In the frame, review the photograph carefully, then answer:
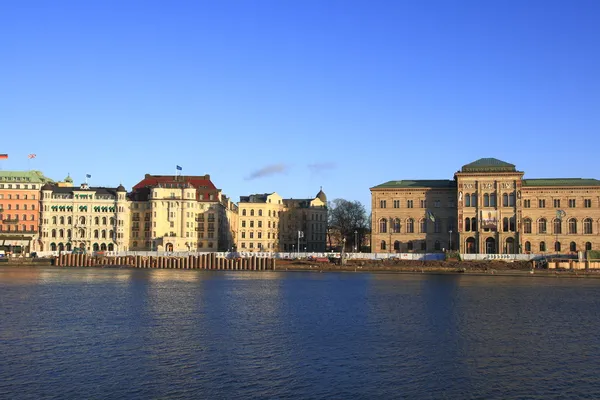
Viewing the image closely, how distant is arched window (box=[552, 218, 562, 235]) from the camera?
121000 mm

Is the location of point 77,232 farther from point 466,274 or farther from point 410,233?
point 466,274

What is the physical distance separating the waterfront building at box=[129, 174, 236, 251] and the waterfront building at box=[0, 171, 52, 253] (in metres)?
19.4

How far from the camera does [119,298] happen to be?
62.2 metres

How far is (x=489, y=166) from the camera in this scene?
12281 cm

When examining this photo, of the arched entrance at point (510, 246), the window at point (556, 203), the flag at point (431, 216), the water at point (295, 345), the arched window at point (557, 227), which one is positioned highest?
the window at point (556, 203)

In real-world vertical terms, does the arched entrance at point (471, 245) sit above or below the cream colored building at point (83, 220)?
below

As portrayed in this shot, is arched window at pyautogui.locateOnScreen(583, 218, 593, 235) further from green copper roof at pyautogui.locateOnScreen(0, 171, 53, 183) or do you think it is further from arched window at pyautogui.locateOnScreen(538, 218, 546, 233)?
green copper roof at pyautogui.locateOnScreen(0, 171, 53, 183)

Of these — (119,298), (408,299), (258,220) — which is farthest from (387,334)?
(258,220)

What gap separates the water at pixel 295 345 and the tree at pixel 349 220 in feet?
314

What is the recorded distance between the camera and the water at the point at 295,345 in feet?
97.6

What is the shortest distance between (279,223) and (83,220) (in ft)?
143

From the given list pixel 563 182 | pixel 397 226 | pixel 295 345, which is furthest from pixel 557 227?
pixel 295 345

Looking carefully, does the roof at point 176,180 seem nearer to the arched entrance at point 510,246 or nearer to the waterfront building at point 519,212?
the waterfront building at point 519,212

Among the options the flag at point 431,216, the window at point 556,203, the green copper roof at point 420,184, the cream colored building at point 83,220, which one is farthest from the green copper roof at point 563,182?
the cream colored building at point 83,220
